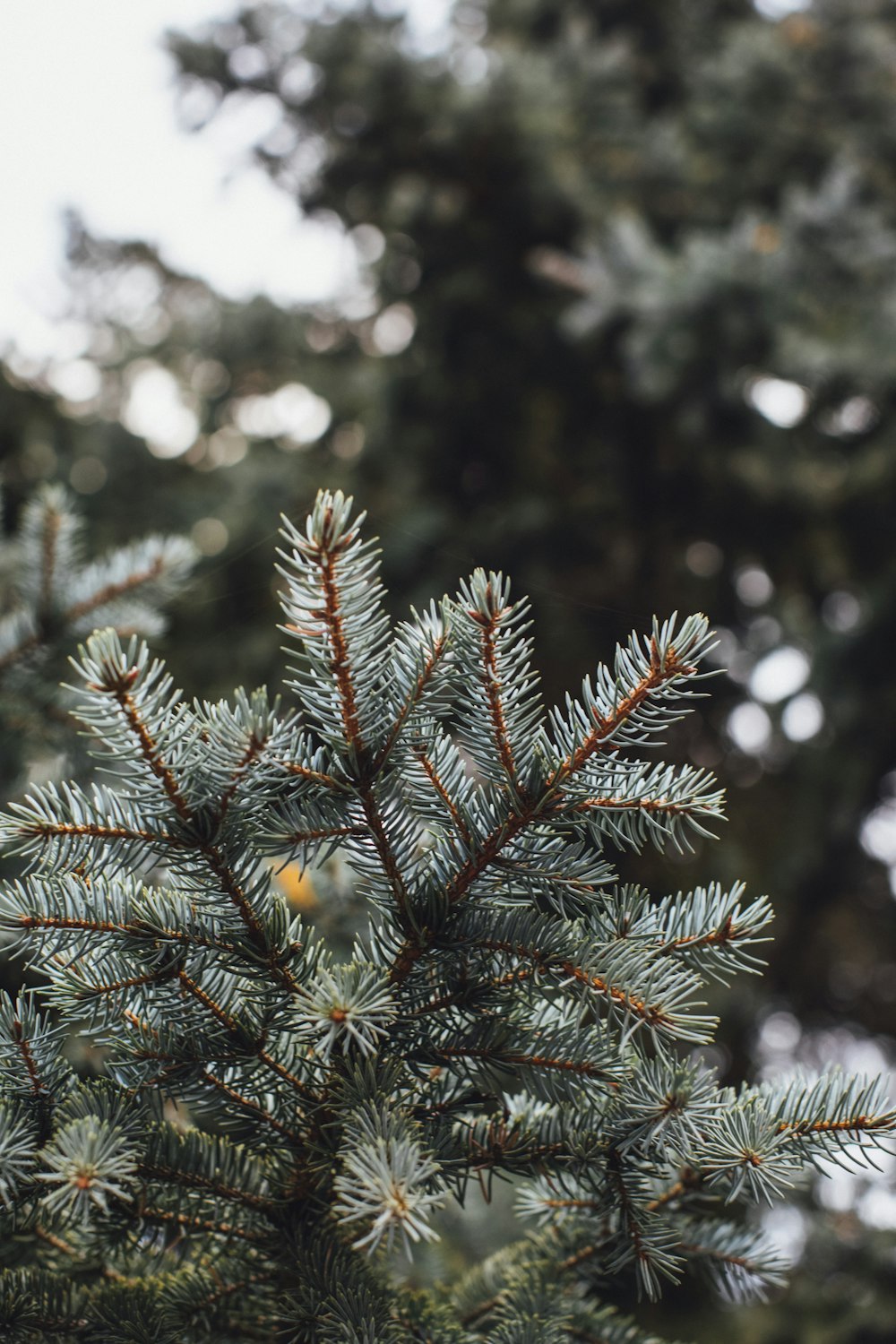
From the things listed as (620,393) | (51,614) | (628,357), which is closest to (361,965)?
(51,614)

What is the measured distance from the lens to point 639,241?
2.36m

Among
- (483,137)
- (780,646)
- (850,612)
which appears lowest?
(780,646)

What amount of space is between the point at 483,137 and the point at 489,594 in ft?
8.43

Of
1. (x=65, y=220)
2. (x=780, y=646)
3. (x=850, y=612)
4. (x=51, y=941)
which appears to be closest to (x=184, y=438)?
(x=65, y=220)

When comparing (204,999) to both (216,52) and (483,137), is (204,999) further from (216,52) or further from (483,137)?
(216,52)

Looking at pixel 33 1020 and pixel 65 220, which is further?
pixel 65 220

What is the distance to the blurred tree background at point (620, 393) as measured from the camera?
7.96ft

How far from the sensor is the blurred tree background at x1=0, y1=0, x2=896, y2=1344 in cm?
243

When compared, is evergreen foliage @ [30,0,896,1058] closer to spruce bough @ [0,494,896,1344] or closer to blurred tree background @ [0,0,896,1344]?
blurred tree background @ [0,0,896,1344]

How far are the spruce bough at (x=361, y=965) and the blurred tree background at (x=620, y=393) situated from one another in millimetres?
1597

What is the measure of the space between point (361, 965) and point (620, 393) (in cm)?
278

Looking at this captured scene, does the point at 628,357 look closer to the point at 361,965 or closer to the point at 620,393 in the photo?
the point at 620,393

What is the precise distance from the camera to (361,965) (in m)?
0.56

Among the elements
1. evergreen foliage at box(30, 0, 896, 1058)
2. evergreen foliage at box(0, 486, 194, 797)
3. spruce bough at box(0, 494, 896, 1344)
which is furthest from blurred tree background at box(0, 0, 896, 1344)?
spruce bough at box(0, 494, 896, 1344)
